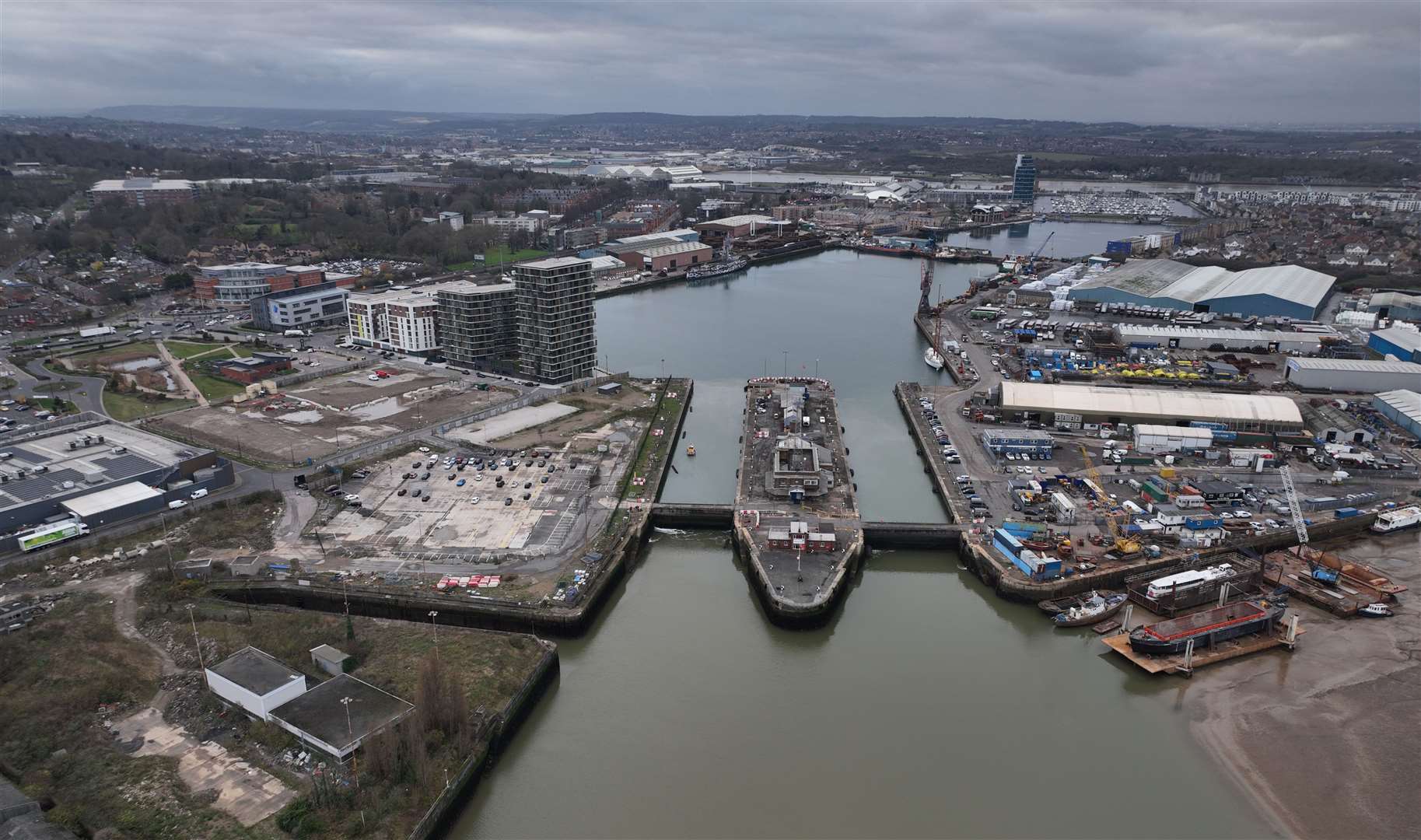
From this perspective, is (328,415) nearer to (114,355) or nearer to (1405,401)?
(114,355)

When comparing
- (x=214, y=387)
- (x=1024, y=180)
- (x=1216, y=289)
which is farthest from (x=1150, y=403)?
(x=1024, y=180)

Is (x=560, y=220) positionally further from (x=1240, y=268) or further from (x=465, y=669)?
(x=465, y=669)

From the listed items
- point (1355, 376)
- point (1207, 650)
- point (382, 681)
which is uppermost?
point (1355, 376)

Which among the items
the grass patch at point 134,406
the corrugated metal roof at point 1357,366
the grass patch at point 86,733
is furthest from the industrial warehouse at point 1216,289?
the grass patch at point 86,733

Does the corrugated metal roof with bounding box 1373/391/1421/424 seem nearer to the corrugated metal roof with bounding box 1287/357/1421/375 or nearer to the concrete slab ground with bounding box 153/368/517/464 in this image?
the corrugated metal roof with bounding box 1287/357/1421/375

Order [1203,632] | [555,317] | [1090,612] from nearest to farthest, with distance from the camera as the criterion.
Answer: [1203,632]
[1090,612]
[555,317]

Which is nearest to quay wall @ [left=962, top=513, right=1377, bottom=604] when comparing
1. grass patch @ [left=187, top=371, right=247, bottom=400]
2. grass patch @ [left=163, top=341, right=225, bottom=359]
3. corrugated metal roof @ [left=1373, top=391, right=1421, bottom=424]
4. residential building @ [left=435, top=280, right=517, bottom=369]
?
corrugated metal roof @ [left=1373, top=391, right=1421, bottom=424]

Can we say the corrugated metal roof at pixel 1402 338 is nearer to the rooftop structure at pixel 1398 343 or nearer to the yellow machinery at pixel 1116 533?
the rooftop structure at pixel 1398 343
